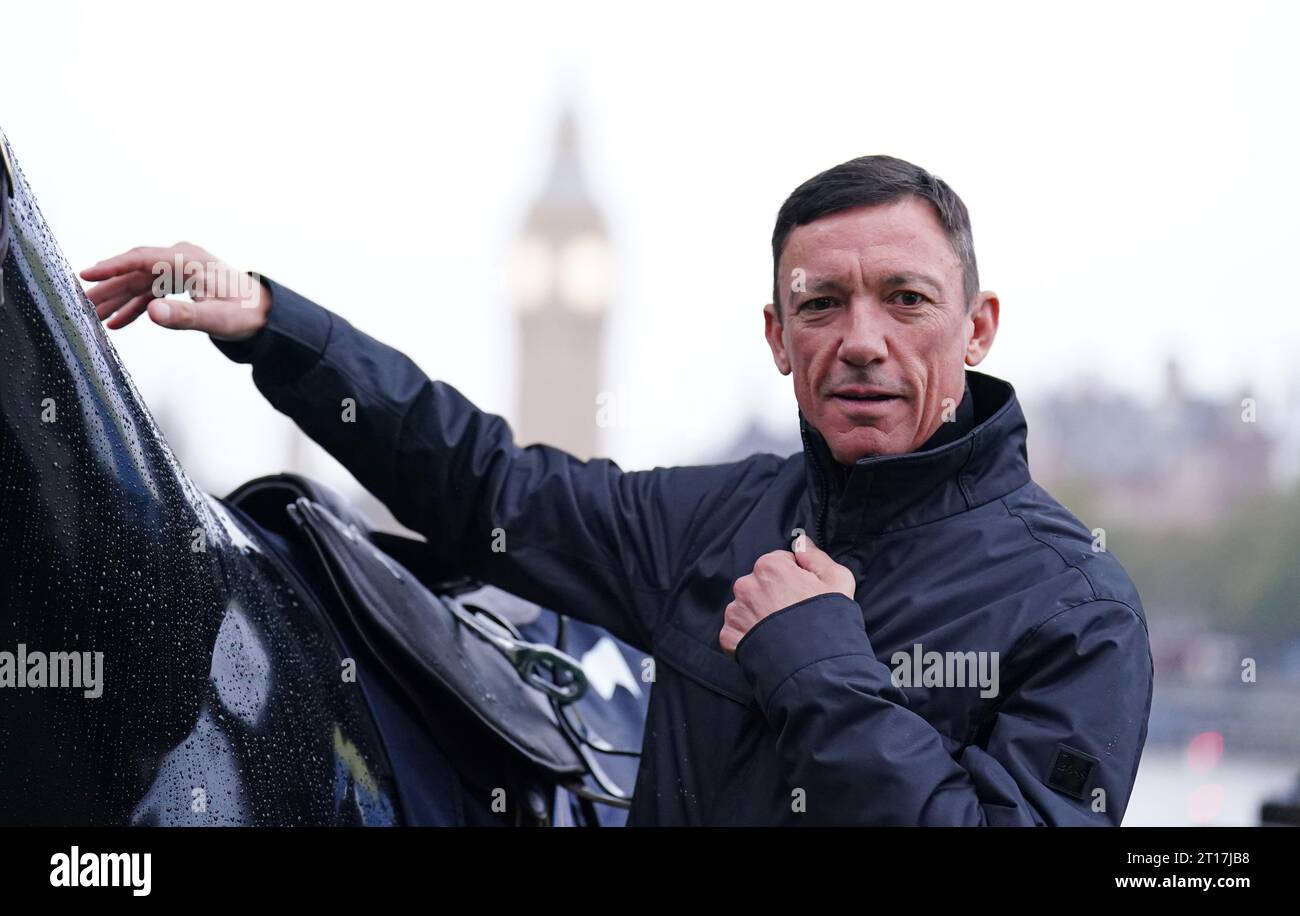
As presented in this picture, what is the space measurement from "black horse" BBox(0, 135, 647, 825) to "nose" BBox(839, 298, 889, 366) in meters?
0.60

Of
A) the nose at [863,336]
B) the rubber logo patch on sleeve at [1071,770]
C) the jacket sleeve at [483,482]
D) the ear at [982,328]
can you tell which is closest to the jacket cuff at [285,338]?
the jacket sleeve at [483,482]

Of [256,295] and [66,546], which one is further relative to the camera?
[256,295]

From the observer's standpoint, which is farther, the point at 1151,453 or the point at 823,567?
the point at 1151,453

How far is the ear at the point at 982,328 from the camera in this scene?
6.17 ft

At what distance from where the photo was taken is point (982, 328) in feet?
6.24

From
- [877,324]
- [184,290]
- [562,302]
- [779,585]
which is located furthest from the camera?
[562,302]

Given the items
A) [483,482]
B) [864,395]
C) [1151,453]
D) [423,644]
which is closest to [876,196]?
[864,395]

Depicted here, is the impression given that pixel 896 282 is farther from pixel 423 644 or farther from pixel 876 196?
pixel 423 644

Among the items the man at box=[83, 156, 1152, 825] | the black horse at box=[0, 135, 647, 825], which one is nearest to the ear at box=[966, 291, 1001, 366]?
the man at box=[83, 156, 1152, 825]

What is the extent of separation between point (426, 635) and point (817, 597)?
56 cm
